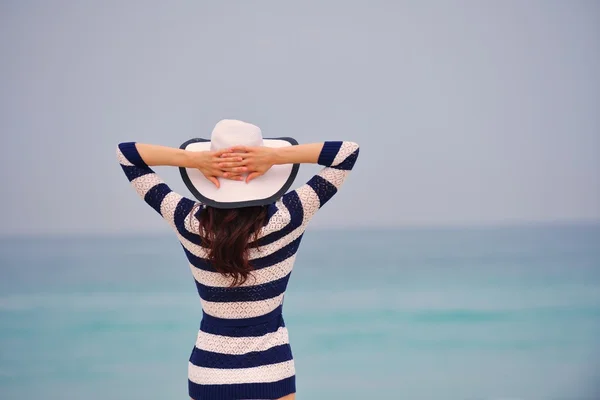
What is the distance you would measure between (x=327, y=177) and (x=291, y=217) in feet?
0.38

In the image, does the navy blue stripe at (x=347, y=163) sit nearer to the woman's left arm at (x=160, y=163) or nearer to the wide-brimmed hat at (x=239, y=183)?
the wide-brimmed hat at (x=239, y=183)

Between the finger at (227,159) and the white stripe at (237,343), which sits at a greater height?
the finger at (227,159)

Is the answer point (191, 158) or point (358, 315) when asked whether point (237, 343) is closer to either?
point (191, 158)

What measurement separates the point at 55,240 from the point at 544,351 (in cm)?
341

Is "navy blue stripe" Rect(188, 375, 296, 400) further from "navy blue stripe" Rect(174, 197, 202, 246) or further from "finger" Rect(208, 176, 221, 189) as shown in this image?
"finger" Rect(208, 176, 221, 189)

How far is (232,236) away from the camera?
5.55 feet

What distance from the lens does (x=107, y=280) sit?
5.81 meters

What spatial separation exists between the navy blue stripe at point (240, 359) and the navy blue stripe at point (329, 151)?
16.2 inches

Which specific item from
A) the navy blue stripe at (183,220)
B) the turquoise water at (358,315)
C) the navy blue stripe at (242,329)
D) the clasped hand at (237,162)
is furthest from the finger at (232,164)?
the turquoise water at (358,315)

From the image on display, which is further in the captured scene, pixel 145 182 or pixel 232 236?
pixel 145 182

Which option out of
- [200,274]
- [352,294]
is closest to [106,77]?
[352,294]

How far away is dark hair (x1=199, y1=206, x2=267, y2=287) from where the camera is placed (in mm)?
Result: 1696

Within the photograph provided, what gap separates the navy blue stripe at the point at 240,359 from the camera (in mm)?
1754

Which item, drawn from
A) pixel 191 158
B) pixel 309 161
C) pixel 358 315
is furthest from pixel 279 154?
pixel 358 315
